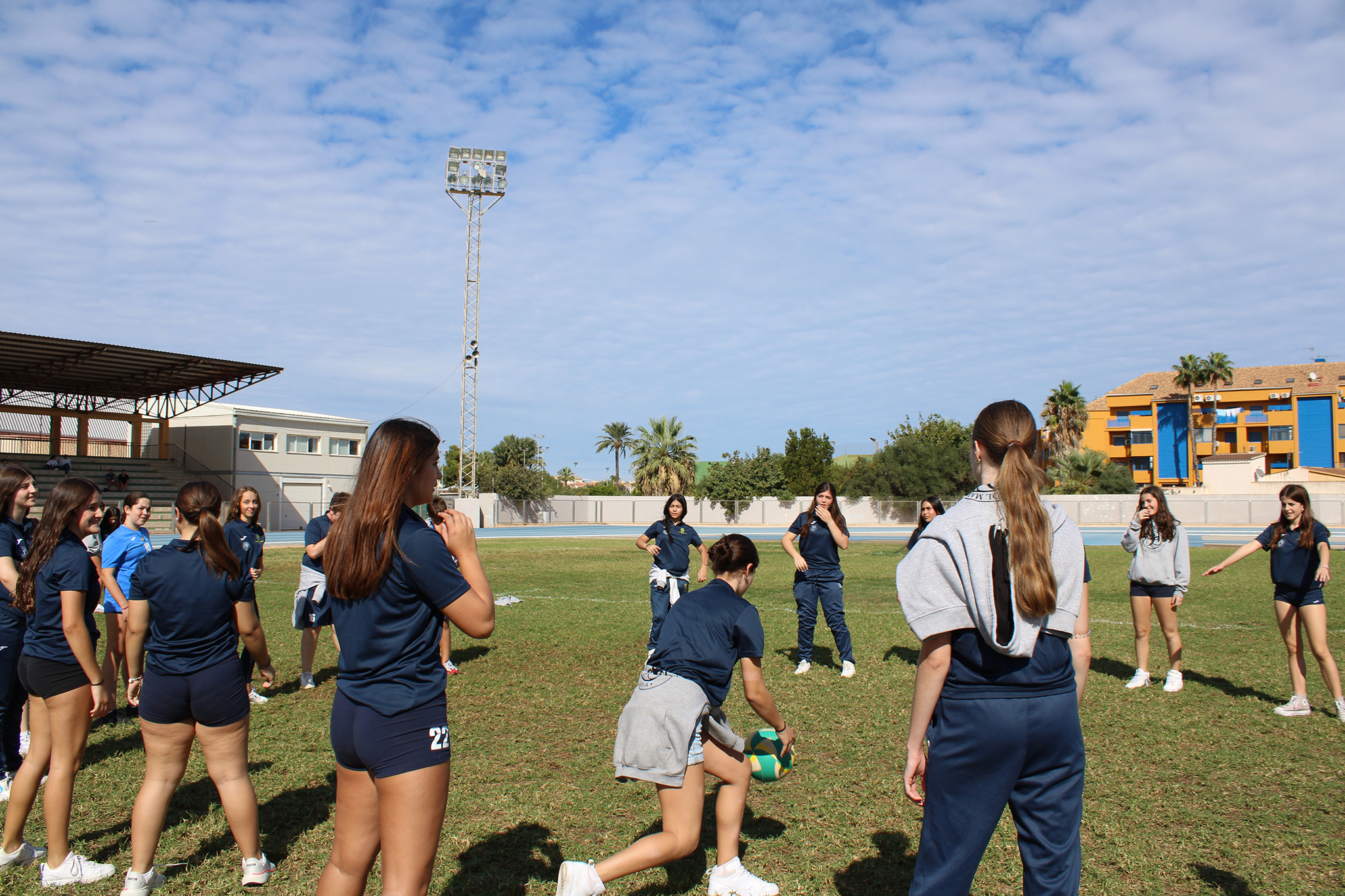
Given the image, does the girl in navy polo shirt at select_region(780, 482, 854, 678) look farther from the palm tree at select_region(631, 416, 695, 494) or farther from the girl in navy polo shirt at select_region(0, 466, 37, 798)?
the palm tree at select_region(631, 416, 695, 494)

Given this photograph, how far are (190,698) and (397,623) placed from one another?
5.81 feet

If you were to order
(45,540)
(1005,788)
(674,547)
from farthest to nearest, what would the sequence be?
(674,547)
(45,540)
(1005,788)

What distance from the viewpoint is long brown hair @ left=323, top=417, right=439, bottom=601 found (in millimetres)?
2410

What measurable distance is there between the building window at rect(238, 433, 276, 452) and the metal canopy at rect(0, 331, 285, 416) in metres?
2.60

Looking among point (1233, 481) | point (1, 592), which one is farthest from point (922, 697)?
point (1233, 481)

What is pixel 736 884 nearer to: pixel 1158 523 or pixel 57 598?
pixel 57 598

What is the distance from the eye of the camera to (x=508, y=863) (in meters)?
4.08

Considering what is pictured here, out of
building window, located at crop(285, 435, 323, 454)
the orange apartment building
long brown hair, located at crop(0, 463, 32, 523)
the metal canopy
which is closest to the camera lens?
long brown hair, located at crop(0, 463, 32, 523)

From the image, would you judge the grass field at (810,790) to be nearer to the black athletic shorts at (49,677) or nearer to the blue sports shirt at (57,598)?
the black athletic shorts at (49,677)

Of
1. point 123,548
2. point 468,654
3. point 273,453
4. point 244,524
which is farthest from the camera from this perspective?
point 273,453


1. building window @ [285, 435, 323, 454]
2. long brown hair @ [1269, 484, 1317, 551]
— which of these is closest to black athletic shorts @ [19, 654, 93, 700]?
long brown hair @ [1269, 484, 1317, 551]

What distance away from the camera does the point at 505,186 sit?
45125 millimetres

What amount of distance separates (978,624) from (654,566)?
6.44 metres

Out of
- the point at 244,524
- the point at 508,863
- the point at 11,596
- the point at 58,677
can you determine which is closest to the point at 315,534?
the point at 244,524
